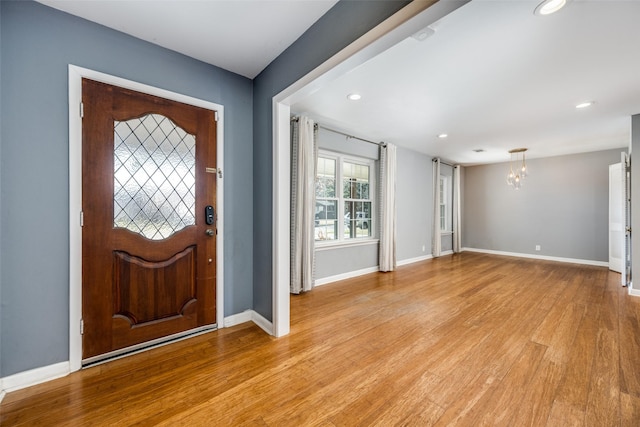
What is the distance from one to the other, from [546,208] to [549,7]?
6306 mm

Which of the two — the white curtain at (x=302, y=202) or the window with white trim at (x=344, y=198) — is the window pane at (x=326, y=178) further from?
the white curtain at (x=302, y=202)

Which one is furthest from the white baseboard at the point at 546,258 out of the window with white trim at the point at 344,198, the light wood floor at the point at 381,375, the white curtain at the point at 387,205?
the window with white trim at the point at 344,198

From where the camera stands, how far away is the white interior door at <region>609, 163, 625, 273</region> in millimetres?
4783

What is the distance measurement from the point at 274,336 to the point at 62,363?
153 centimetres

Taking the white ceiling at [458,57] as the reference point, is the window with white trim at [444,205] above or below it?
below

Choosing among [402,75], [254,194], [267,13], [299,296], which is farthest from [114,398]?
[402,75]

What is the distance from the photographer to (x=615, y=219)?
4918 millimetres

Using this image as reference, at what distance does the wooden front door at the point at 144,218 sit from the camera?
6.27ft

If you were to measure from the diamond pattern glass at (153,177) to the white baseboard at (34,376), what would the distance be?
3.46 ft

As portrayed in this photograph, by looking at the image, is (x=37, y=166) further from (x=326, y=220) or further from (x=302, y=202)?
(x=326, y=220)

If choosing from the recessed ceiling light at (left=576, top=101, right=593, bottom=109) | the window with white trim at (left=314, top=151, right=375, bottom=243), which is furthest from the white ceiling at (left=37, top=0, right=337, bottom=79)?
the recessed ceiling light at (left=576, top=101, right=593, bottom=109)

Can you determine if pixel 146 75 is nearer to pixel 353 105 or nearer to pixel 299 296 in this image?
pixel 353 105

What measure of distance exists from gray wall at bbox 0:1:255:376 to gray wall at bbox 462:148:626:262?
8.25 meters

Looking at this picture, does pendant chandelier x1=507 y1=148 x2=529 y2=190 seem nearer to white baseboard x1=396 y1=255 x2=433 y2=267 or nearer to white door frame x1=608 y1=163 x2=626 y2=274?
white door frame x1=608 y1=163 x2=626 y2=274
